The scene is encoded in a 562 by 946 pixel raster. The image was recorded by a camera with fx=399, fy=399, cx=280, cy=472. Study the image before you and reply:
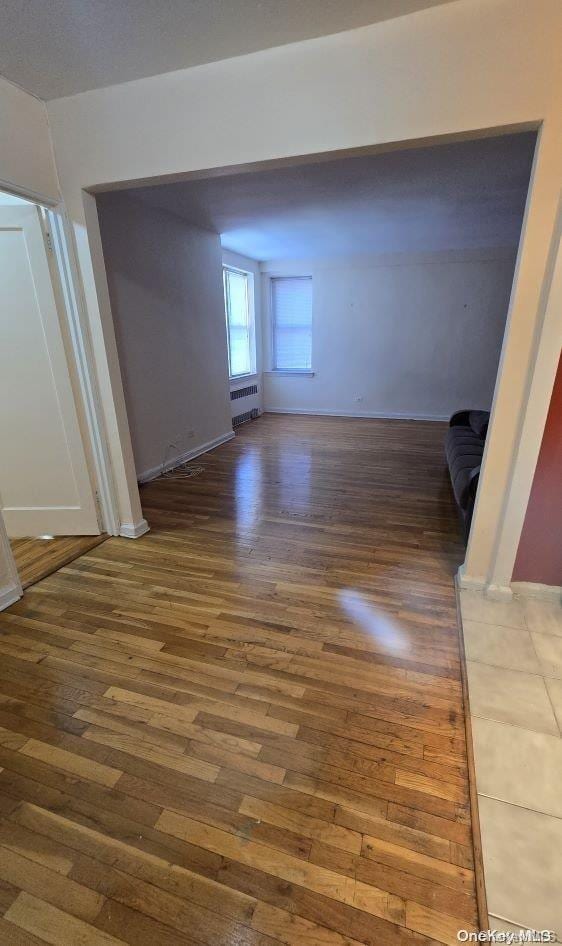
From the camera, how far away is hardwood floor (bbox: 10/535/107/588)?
2414mm

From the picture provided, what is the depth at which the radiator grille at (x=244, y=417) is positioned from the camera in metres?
6.30

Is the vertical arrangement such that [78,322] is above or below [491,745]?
above

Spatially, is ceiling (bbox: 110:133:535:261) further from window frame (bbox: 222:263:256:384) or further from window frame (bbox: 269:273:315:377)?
window frame (bbox: 269:273:315:377)

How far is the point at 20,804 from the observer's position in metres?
1.22

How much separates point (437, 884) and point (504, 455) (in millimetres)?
1631

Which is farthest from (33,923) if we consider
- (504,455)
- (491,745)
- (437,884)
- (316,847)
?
(504,455)

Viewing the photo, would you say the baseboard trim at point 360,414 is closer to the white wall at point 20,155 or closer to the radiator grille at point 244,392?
the radiator grille at point 244,392

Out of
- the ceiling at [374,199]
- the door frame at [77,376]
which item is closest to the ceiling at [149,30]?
the door frame at [77,376]

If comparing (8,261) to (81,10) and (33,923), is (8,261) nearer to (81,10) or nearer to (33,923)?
(81,10)

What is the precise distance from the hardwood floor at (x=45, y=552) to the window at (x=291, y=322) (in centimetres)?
520

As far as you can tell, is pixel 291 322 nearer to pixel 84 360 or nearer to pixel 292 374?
pixel 292 374

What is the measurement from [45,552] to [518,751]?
8.92 ft

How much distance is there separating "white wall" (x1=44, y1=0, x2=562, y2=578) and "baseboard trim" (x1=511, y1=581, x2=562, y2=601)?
7.3 inches

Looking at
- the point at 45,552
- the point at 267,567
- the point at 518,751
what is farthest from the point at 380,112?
the point at 45,552
